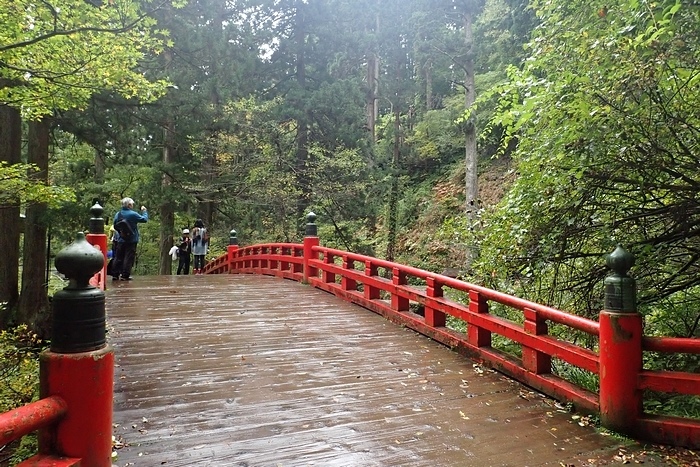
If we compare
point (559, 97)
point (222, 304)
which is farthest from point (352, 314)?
point (559, 97)

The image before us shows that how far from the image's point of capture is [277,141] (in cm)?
1877

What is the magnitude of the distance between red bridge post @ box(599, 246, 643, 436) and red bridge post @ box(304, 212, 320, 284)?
7.18 meters

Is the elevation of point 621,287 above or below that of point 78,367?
above

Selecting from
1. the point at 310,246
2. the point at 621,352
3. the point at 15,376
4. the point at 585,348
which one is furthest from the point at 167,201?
the point at 621,352

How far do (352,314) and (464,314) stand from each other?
2.46m

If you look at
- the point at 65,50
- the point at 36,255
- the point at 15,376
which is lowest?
the point at 15,376

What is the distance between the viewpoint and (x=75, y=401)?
223 centimetres

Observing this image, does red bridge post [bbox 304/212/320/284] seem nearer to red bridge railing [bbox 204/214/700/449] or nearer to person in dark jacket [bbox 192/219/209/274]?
red bridge railing [bbox 204/214/700/449]

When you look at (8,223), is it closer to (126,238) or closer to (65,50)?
(126,238)

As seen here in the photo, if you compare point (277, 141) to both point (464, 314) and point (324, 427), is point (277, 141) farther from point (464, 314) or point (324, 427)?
point (324, 427)

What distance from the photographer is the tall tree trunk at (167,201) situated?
52.9ft

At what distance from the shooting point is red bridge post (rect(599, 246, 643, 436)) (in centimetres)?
349

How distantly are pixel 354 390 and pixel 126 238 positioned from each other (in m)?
8.16

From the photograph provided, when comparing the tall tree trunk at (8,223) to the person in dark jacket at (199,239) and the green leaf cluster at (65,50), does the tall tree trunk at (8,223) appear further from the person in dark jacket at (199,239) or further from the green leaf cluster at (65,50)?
the person in dark jacket at (199,239)
